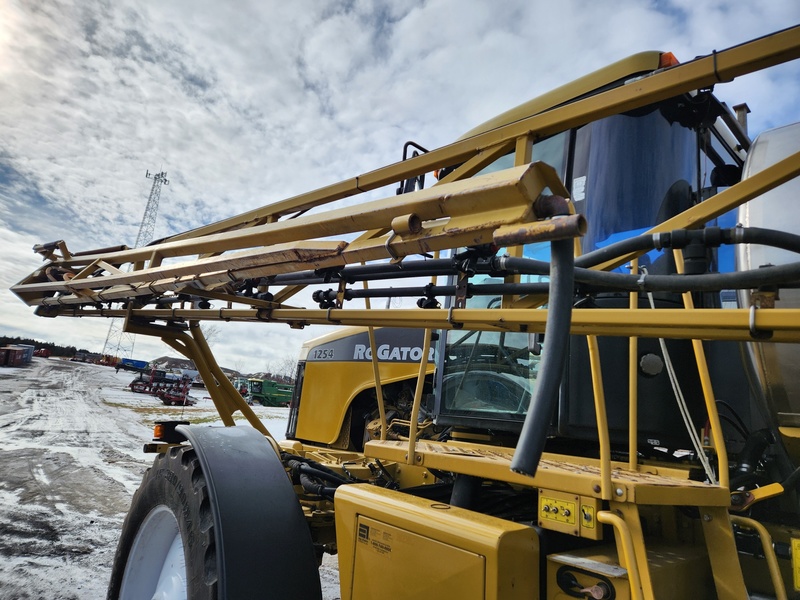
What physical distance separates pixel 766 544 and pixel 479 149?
1.84 m

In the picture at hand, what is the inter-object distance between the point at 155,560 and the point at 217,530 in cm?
106

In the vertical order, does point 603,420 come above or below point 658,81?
below

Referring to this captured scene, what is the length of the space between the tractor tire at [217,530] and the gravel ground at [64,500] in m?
1.45

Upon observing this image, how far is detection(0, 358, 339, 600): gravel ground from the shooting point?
422cm

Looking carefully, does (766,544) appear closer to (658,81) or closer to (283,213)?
(658,81)

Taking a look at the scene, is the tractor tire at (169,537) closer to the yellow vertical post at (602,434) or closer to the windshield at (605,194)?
the windshield at (605,194)

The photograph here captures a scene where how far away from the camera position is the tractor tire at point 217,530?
2.26 m

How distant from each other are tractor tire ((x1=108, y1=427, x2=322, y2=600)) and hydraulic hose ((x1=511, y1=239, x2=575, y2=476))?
1.59 m

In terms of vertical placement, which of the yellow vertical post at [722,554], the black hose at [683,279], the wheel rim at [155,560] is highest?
the black hose at [683,279]

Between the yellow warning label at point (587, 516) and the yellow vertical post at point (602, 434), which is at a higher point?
the yellow vertical post at point (602, 434)

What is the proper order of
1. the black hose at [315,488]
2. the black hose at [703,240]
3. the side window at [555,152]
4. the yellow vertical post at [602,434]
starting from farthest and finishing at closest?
the black hose at [315,488], the side window at [555,152], the yellow vertical post at [602,434], the black hose at [703,240]

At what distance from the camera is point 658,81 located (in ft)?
6.23

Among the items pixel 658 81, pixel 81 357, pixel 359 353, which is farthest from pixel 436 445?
pixel 81 357

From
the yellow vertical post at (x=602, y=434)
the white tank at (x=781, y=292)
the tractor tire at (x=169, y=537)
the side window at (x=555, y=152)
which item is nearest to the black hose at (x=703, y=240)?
the yellow vertical post at (x=602, y=434)
